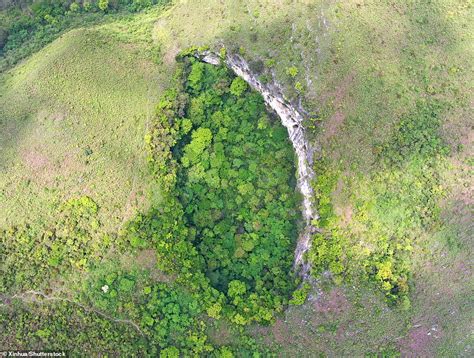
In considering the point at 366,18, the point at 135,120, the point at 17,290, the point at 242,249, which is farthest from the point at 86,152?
the point at 366,18

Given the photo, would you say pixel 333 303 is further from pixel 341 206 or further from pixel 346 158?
pixel 346 158

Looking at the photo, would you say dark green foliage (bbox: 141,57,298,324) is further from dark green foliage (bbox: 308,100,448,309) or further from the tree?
dark green foliage (bbox: 308,100,448,309)

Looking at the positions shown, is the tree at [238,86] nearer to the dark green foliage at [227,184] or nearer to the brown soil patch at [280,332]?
the dark green foliage at [227,184]

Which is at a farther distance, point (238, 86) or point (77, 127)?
point (238, 86)

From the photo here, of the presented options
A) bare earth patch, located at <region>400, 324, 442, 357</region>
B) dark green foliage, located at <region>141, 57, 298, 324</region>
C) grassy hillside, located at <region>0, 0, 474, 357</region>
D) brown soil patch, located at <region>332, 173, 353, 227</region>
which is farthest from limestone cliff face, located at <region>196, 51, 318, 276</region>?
bare earth patch, located at <region>400, 324, 442, 357</region>

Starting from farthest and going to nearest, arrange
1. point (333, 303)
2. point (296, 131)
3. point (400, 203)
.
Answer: point (296, 131) < point (333, 303) < point (400, 203)

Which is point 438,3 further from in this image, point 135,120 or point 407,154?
point 135,120

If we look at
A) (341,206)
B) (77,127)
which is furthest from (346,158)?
(77,127)
